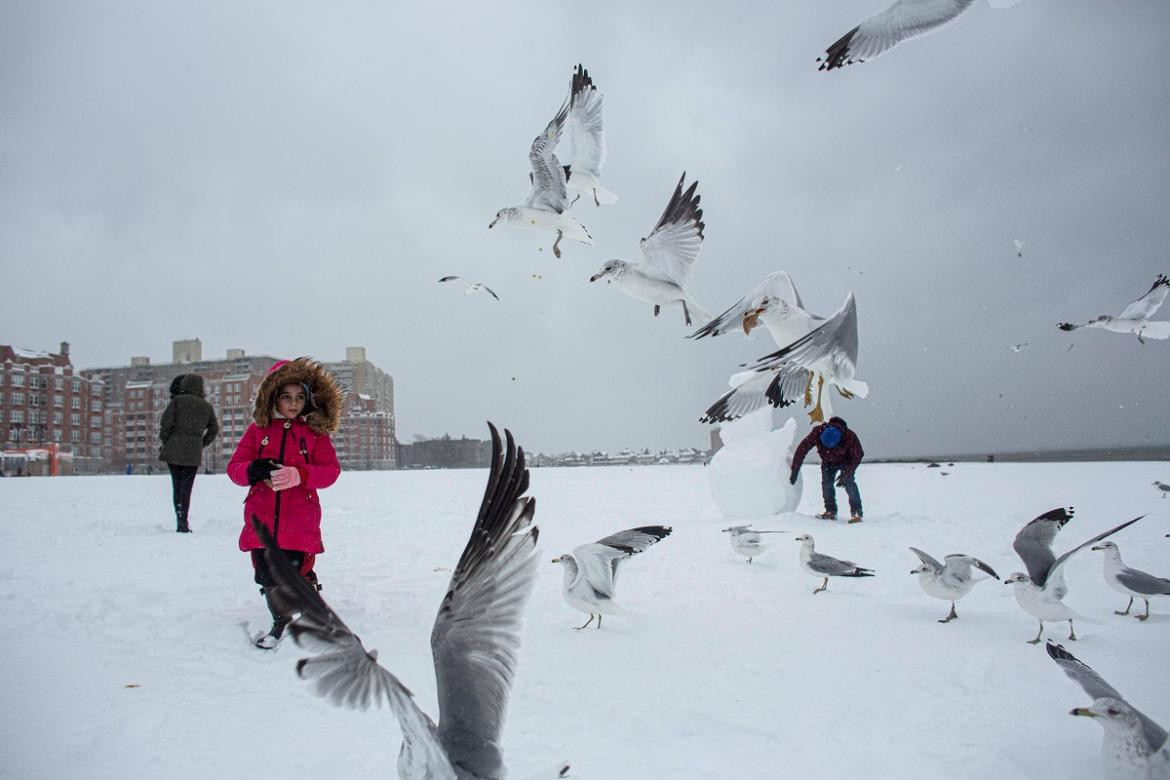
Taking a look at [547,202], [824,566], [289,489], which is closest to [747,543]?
[824,566]

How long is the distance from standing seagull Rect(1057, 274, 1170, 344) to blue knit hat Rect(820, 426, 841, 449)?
10.8 ft

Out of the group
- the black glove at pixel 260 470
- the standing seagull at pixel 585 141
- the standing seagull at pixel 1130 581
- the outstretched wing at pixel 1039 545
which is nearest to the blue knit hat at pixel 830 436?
the outstretched wing at pixel 1039 545

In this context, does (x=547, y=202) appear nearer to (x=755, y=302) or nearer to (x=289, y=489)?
(x=755, y=302)

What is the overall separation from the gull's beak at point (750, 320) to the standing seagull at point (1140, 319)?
5.76ft

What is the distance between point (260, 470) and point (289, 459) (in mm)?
268

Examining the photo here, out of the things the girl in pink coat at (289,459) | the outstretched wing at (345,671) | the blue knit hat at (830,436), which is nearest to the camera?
the outstretched wing at (345,671)

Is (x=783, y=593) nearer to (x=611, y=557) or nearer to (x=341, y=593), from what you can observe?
(x=611, y=557)

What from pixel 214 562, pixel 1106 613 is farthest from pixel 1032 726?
pixel 214 562

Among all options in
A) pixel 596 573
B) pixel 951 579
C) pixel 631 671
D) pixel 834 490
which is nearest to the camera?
pixel 631 671

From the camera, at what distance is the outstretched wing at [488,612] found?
61.3 inches

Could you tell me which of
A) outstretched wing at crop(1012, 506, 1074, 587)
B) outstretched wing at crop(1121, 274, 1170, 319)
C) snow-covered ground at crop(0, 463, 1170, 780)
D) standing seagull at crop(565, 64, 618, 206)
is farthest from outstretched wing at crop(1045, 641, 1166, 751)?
standing seagull at crop(565, 64, 618, 206)

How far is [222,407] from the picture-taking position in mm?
60531

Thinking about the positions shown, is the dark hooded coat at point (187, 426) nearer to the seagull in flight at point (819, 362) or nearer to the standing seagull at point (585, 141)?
the standing seagull at point (585, 141)

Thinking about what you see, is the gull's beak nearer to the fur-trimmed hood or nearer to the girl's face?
the fur-trimmed hood
